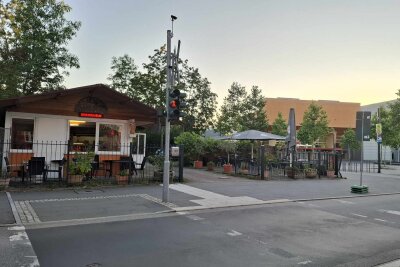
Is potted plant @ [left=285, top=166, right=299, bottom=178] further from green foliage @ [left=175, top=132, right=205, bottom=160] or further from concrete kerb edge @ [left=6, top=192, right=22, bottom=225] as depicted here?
concrete kerb edge @ [left=6, top=192, right=22, bottom=225]

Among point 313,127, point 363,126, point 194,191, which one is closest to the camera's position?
point 194,191

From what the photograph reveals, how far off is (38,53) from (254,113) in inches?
1083

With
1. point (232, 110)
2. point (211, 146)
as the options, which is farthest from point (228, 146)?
point (232, 110)

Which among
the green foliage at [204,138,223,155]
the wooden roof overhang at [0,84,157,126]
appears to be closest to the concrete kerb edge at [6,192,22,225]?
the wooden roof overhang at [0,84,157,126]

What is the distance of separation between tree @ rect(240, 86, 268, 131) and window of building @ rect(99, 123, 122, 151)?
2784 centimetres

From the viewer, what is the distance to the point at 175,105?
10.2m

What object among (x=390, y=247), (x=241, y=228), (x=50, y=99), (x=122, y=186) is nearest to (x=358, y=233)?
(x=390, y=247)

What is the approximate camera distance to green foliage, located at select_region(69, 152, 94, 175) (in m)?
12.9

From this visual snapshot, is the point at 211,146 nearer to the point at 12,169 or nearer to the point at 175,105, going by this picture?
the point at 12,169

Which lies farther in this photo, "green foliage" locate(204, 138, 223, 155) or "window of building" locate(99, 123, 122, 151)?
"green foliage" locate(204, 138, 223, 155)

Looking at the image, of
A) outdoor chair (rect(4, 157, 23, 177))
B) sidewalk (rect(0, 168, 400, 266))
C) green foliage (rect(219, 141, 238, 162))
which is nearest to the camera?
sidewalk (rect(0, 168, 400, 266))

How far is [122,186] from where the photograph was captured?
13.4m

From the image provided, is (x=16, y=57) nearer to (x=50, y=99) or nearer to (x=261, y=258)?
(x=50, y=99)

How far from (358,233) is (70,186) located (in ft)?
31.2
